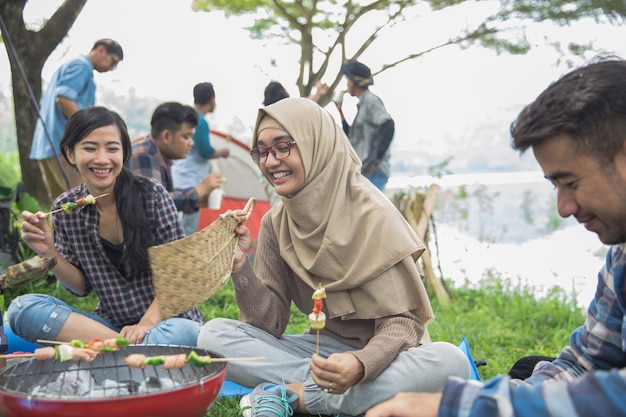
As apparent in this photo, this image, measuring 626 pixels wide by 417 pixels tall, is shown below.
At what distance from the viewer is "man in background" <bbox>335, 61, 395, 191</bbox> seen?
5.52 metres

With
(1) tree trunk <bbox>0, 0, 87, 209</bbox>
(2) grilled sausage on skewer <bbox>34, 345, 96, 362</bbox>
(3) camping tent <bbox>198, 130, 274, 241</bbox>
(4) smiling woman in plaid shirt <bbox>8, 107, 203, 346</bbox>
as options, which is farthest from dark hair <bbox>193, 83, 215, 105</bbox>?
(2) grilled sausage on skewer <bbox>34, 345, 96, 362</bbox>

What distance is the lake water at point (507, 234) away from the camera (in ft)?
21.1

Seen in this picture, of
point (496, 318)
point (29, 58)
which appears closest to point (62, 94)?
point (29, 58)

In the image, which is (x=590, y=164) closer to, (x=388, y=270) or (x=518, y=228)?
(x=388, y=270)

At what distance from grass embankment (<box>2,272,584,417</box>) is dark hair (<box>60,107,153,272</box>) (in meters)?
1.56

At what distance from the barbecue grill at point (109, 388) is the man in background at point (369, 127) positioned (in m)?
3.56

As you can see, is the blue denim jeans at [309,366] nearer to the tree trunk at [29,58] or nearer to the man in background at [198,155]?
the man in background at [198,155]

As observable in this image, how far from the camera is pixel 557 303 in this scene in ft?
16.9

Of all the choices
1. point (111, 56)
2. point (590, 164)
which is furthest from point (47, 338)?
point (111, 56)

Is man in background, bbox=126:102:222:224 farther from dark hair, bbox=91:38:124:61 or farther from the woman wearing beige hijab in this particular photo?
the woman wearing beige hijab

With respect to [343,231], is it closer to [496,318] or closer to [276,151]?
[276,151]

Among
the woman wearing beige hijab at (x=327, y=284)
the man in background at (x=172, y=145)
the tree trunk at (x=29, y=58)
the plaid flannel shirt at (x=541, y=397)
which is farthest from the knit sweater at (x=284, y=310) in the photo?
the tree trunk at (x=29, y=58)

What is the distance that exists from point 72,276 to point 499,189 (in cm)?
702

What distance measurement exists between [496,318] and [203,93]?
3089 millimetres
